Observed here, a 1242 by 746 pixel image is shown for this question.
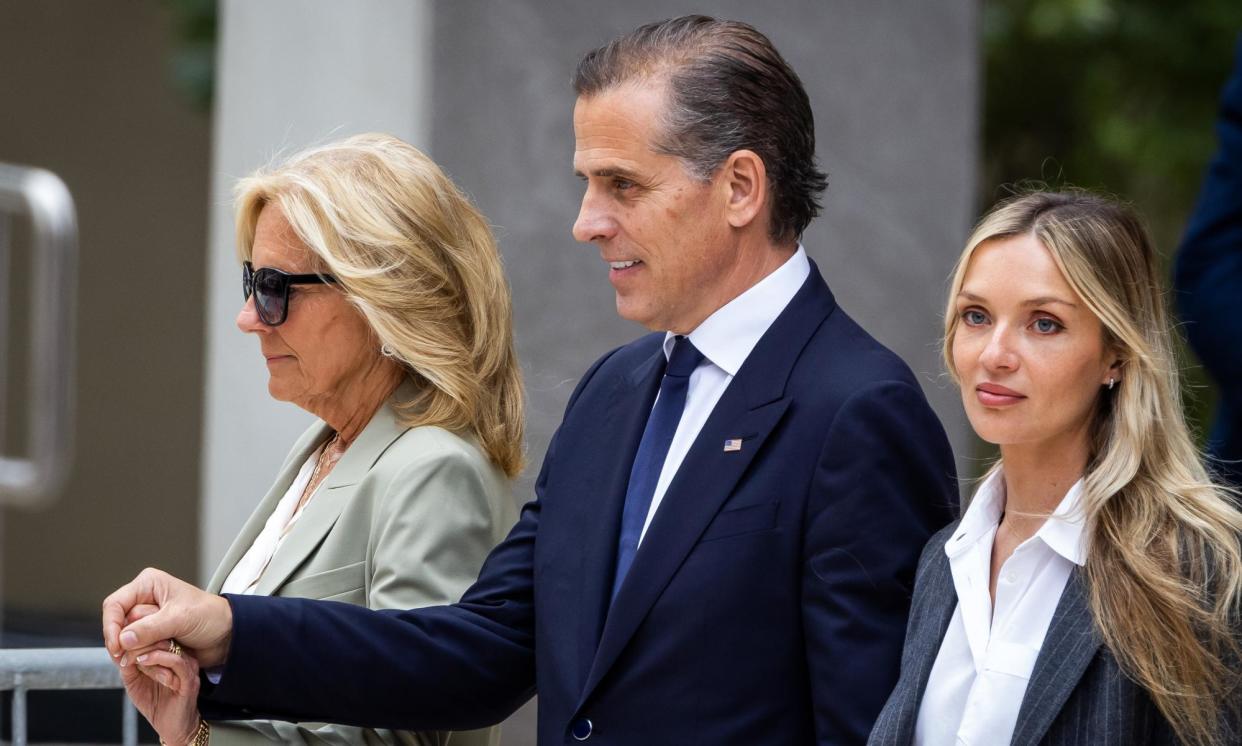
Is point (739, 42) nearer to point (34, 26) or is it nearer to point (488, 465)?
point (488, 465)

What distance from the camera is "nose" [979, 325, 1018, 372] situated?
2457 mm

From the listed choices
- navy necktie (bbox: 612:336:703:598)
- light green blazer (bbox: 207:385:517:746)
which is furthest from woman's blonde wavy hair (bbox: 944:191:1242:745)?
light green blazer (bbox: 207:385:517:746)

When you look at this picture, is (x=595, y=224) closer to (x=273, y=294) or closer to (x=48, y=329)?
(x=273, y=294)

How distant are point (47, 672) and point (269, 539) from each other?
1.51 feet

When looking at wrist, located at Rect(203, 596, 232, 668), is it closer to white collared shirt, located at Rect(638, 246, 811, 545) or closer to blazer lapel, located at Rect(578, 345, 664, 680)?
blazer lapel, located at Rect(578, 345, 664, 680)

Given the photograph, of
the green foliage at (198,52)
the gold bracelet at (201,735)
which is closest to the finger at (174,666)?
the gold bracelet at (201,735)

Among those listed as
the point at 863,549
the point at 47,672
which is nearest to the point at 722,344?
the point at 863,549

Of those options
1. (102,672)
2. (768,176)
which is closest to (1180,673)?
(768,176)

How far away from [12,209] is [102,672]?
4.35 m

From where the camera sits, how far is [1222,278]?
354cm

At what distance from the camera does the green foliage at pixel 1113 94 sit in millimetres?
9609

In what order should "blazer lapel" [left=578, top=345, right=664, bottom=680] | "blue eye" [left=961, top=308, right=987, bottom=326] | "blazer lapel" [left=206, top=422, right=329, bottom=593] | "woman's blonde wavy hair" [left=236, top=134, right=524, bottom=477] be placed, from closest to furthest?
"blue eye" [left=961, top=308, right=987, bottom=326] < "blazer lapel" [left=578, top=345, right=664, bottom=680] < "woman's blonde wavy hair" [left=236, top=134, right=524, bottom=477] < "blazer lapel" [left=206, top=422, right=329, bottom=593]

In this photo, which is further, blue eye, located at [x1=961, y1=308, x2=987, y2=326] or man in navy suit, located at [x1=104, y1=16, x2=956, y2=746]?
man in navy suit, located at [x1=104, y1=16, x2=956, y2=746]

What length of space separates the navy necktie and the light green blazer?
0.38 m
